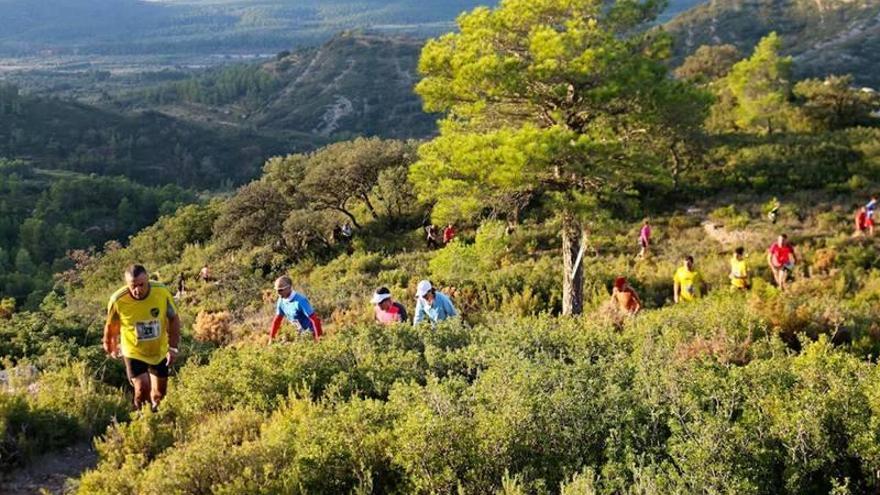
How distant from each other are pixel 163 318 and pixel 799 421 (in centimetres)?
526

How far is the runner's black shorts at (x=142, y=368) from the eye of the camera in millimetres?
6418

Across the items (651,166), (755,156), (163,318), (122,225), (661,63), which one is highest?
(661,63)

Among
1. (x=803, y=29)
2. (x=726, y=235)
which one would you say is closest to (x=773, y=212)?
(x=726, y=235)

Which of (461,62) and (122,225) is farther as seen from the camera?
(122,225)

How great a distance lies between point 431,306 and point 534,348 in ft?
6.90

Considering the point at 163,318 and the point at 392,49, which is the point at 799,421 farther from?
the point at 392,49

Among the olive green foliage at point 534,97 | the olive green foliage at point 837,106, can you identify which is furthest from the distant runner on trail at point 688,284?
the olive green foliage at point 837,106

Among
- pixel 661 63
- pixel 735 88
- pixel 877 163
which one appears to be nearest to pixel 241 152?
pixel 735 88

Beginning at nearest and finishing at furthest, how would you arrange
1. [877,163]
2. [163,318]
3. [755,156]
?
[163,318]
[877,163]
[755,156]

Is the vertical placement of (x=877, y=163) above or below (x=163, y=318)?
below

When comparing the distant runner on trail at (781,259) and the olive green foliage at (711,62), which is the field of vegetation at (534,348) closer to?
the distant runner on trail at (781,259)

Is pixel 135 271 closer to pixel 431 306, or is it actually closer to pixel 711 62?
pixel 431 306

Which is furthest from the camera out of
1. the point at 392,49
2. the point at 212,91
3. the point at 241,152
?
the point at 392,49

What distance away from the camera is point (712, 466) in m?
3.59
